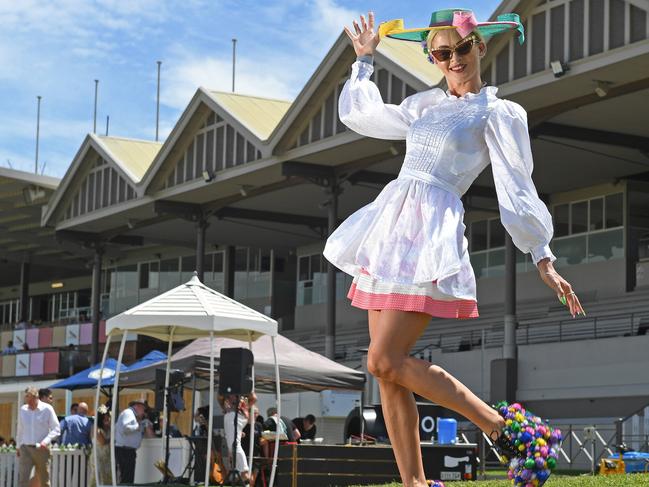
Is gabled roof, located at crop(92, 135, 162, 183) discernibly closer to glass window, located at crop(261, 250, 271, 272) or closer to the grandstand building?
the grandstand building

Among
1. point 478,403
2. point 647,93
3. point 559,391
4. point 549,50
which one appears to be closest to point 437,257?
point 478,403

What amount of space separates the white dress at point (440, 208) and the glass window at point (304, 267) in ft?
137

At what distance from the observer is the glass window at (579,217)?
36.7m

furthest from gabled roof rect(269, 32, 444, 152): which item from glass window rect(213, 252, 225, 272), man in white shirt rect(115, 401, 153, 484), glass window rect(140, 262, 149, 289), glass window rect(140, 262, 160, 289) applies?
glass window rect(140, 262, 149, 289)

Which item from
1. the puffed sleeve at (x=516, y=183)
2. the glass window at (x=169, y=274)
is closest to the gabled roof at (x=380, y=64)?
the puffed sleeve at (x=516, y=183)

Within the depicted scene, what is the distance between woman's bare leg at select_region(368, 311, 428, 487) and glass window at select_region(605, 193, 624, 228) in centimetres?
3133

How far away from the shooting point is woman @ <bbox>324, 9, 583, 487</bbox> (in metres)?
5.04

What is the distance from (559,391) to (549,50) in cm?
953

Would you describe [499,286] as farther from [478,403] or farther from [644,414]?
[478,403]

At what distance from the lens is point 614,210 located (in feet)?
117

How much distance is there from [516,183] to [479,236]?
116 ft

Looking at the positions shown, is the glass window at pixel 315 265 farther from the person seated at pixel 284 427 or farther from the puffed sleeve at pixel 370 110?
the puffed sleeve at pixel 370 110

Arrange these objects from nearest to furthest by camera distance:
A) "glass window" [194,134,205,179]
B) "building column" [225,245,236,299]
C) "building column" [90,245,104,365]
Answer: "glass window" [194,134,205,179]
"building column" [90,245,104,365]
"building column" [225,245,236,299]

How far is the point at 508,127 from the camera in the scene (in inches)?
207
